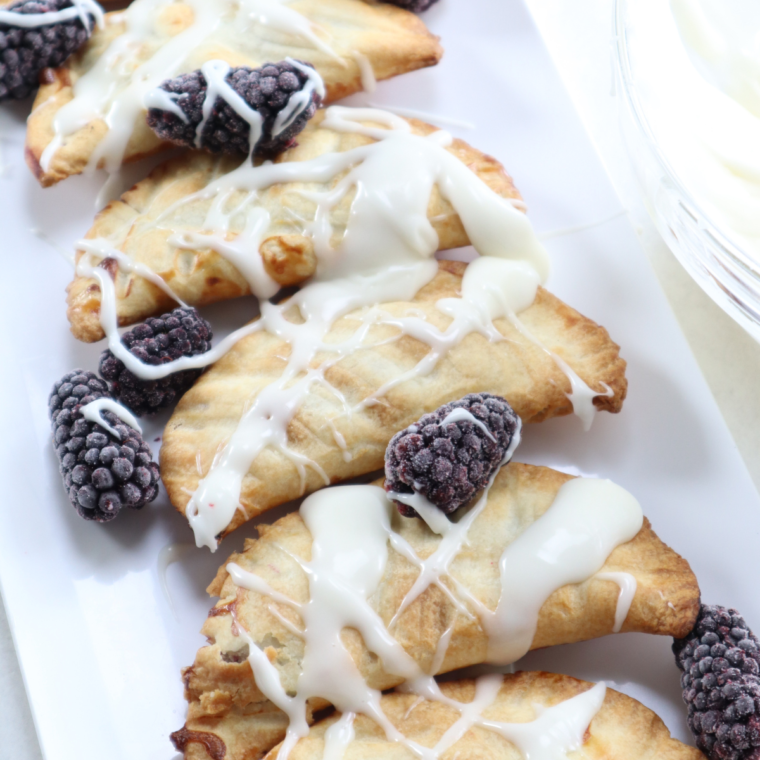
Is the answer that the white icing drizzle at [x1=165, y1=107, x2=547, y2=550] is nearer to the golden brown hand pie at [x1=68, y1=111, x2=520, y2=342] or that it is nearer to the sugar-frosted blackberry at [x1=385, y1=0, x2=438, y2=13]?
the golden brown hand pie at [x1=68, y1=111, x2=520, y2=342]

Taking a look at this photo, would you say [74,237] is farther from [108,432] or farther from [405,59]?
[405,59]

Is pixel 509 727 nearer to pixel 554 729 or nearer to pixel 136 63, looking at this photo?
pixel 554 729

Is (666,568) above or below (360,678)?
above

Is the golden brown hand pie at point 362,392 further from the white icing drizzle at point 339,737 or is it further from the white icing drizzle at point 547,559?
the white icing drizzle at point 339,737

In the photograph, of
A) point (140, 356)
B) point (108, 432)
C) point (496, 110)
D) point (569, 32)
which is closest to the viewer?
point (108, 432)

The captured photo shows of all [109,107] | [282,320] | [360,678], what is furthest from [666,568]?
[109,107]

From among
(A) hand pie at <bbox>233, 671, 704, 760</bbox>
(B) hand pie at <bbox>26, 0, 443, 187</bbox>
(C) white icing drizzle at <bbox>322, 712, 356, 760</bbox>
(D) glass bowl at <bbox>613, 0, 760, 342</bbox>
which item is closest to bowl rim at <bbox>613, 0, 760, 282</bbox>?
(D) glass bowl at <bbox>613, 0, 760, 342</bbox>

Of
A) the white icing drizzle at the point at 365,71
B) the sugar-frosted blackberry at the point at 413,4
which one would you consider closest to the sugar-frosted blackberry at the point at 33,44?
the white icing drizzle at the point at 365,71

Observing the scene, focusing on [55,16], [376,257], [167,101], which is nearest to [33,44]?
[55,16]
